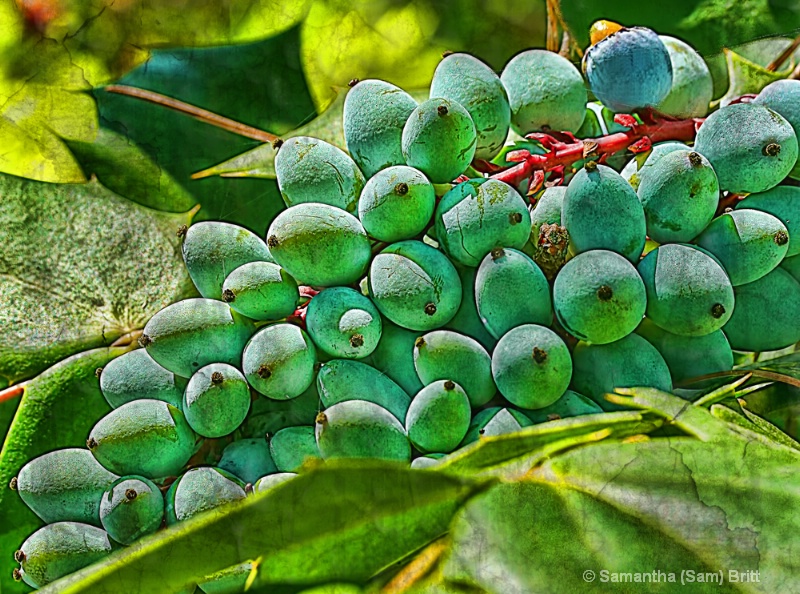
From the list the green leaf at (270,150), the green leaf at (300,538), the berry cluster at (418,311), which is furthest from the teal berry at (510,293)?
the green leaf at (270,150)

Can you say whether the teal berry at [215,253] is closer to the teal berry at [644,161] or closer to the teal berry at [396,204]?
the teal berry at [396,204]

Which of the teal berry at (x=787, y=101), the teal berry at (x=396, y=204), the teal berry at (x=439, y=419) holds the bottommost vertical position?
the teal berry at (x=439, y=419)

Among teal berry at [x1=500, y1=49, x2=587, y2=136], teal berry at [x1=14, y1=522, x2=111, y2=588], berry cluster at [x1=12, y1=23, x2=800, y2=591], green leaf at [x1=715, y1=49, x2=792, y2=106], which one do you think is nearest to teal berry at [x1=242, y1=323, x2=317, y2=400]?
berry cluster at [x1=12, y1=23, x2=800, y2=591]

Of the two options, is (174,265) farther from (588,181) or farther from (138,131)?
(588,181)

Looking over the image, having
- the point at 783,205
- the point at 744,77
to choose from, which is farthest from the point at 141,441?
the point at 744,77

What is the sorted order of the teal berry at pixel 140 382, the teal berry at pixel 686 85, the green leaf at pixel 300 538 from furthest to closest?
the teal berry at pixel 686 85 < the teal berry at pixel 140 382 < the green leaf at pixel 300 538

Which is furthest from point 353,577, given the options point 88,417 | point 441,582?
point 88,417

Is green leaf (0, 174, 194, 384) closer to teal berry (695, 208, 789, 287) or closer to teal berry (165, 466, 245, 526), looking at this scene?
teal berry (165, 466, 245, 526)
